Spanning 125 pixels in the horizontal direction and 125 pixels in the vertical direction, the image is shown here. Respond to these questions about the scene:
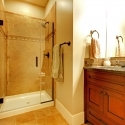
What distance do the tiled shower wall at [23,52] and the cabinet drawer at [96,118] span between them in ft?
5.56

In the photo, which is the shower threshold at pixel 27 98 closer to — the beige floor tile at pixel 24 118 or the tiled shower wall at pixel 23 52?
the tiled shower wall at pixel 23 52

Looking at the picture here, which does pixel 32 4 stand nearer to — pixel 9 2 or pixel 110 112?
pixel 9 2

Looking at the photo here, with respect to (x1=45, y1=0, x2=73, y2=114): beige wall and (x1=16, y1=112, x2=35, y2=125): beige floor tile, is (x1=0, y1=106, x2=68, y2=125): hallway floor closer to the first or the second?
(x1=16, y1=112, x2=35, y2=125): beige floor tile

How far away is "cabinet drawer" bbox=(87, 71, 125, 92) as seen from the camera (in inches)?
40.9

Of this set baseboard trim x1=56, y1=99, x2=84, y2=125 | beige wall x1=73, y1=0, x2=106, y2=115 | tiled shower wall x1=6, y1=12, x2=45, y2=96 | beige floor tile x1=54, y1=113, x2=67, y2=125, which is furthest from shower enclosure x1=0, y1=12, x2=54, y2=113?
beige wall x1=73, y1=0, x2=106, y2=115

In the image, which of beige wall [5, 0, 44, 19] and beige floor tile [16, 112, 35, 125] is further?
beige wall [5, 0, 44, 19]

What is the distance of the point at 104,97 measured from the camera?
123cm

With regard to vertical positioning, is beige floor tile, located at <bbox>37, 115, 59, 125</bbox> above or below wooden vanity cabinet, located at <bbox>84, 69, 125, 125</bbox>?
below

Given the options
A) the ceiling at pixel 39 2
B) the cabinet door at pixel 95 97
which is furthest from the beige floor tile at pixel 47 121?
the ceiling at pixel 39 2

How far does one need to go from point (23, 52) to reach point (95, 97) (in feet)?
6.93

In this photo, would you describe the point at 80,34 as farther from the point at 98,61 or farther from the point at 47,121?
the point at 47,121

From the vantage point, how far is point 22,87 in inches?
102

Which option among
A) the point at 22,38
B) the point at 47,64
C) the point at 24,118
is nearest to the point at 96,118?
the point at 24,118

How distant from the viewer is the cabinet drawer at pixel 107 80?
40.9 inches
